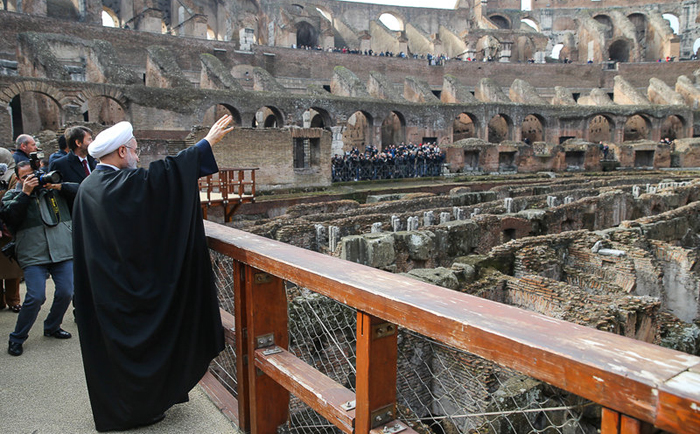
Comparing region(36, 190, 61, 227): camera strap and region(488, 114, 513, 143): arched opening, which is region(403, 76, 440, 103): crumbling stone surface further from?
region(36, 190, 61, 227): camera strap

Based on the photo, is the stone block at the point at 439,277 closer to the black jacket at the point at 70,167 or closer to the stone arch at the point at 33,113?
the black jacket at the point at 70,167

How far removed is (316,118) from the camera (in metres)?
31.5

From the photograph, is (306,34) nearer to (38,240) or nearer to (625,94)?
(625,94)

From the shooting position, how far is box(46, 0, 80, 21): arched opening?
3197 cm

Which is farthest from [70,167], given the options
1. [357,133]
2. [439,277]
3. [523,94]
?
[523,94]

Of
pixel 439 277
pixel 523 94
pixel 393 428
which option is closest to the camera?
pixel 393 428

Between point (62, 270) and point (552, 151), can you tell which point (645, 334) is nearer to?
point (62, 270)

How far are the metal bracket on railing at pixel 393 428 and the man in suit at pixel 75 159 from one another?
12.2 ft

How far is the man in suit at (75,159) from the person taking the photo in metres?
4.27

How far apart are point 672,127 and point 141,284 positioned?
133 feet

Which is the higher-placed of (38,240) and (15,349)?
(38,240)

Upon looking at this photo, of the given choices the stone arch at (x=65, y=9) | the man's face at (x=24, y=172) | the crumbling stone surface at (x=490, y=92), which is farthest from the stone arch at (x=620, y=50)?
the man's face at (x=24, y=172)

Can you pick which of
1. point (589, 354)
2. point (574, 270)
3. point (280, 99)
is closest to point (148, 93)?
point (280, 99)

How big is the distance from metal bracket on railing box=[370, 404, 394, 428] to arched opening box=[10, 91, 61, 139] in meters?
24.3
